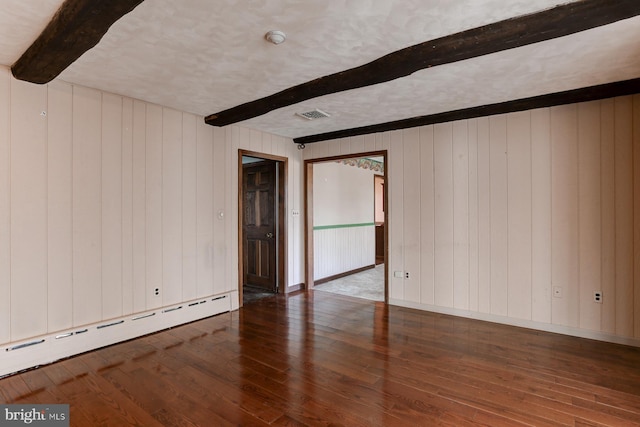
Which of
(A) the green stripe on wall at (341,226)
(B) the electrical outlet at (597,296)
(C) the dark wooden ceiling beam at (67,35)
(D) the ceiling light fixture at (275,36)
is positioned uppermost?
(D) the ceiling light fixture at (275,36)

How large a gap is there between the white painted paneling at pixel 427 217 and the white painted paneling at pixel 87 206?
12.2ft

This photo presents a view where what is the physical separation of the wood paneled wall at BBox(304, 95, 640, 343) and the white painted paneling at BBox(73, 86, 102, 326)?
345cm

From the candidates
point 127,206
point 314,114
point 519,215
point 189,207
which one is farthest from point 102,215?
point 519,215

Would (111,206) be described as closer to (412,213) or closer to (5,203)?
(5,203)

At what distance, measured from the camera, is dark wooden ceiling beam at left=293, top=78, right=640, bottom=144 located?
10.2ft

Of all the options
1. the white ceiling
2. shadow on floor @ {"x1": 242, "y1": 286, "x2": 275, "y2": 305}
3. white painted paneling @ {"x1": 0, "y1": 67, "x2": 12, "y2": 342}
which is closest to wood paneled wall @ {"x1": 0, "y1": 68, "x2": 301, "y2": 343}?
white painted paneling @ {"x1": 0, "y1": 67, "x2": 12, "y2": 342}

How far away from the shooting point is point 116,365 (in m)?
2.83

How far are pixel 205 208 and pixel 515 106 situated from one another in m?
3.83

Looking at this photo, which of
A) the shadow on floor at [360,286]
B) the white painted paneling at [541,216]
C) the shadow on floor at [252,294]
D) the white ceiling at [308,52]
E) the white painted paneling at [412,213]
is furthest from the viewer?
the shadow on floor at [360,286]

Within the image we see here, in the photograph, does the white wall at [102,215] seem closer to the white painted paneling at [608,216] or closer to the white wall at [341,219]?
the white wall at [341,219]

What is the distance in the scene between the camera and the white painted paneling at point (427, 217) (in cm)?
432

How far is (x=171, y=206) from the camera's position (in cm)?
384

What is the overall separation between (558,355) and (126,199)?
4474mm

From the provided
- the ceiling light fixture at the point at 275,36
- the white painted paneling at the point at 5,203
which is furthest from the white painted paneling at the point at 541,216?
the white painted paneling at the point at 5,203
